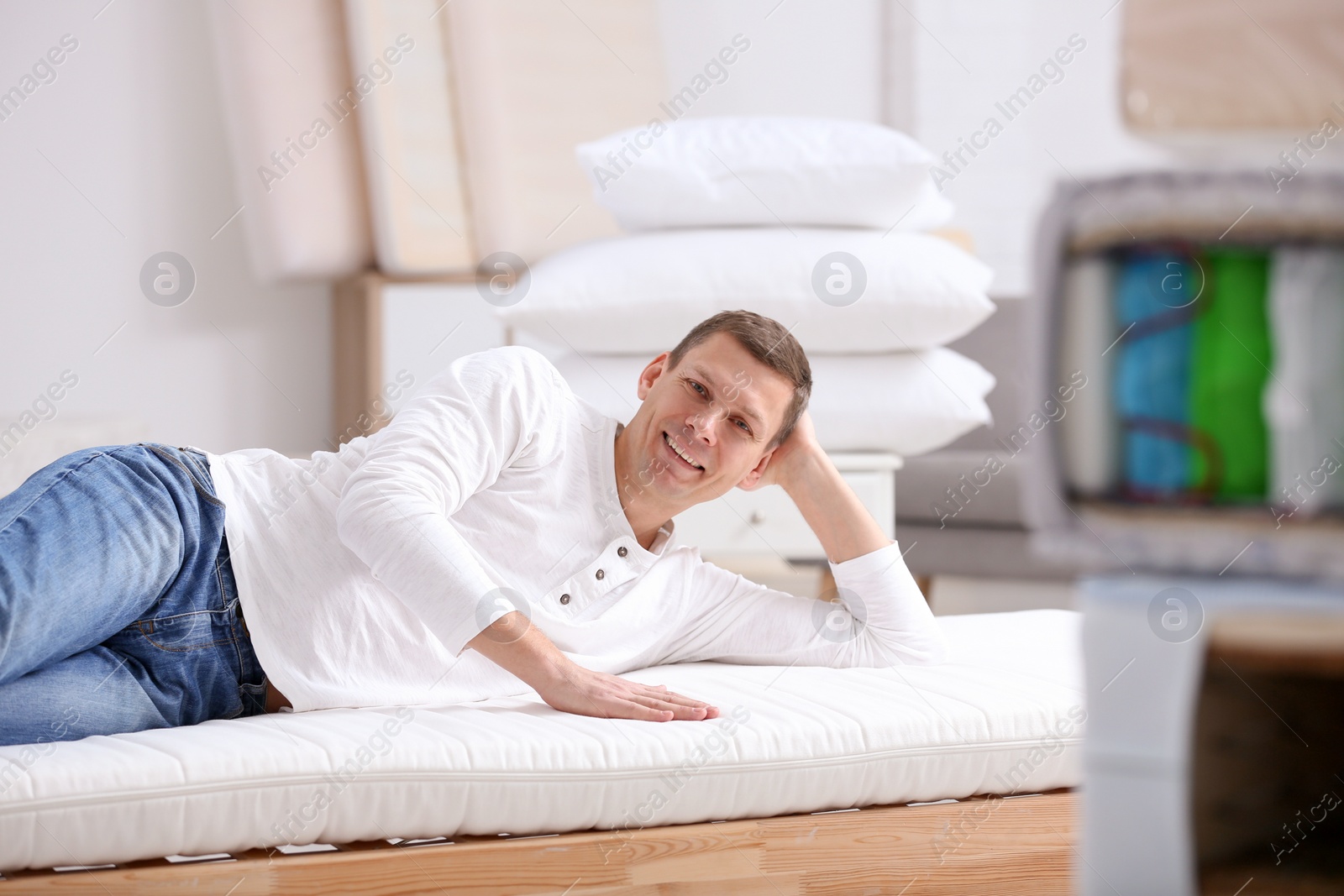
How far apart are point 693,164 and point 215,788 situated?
134 cm

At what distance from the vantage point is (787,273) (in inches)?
75.2

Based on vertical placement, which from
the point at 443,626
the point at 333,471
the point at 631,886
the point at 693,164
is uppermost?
the point at 693,164

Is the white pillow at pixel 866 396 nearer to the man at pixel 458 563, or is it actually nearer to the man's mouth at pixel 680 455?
the man at pixel 458 563

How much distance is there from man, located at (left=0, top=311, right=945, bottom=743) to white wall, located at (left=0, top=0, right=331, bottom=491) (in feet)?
5.66

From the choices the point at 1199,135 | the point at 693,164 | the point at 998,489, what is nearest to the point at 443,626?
the point at 1199,135

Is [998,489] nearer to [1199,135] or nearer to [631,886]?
[631,886]

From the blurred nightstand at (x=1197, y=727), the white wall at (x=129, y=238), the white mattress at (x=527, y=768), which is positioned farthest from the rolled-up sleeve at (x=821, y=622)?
the white wall at (x=129, y=238)

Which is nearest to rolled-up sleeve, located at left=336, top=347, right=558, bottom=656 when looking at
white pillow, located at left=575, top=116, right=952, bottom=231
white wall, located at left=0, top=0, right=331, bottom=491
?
white pillow, located at left=575, top=116, right=952, bottom=231

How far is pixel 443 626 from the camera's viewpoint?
106 centimetres

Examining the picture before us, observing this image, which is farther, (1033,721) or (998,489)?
(998,489)

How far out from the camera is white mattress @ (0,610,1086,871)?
0.92 meters

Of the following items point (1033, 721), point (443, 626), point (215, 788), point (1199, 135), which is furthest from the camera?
point (1033, 721)

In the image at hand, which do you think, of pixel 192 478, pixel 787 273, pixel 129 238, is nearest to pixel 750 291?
pixel 787 273

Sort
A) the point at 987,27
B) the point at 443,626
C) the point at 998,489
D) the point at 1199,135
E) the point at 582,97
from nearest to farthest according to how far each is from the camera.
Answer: the point at 1199,135 → the point at 443,626 → the point at 998,489 → the point at 582,97 → the point at 987,27
